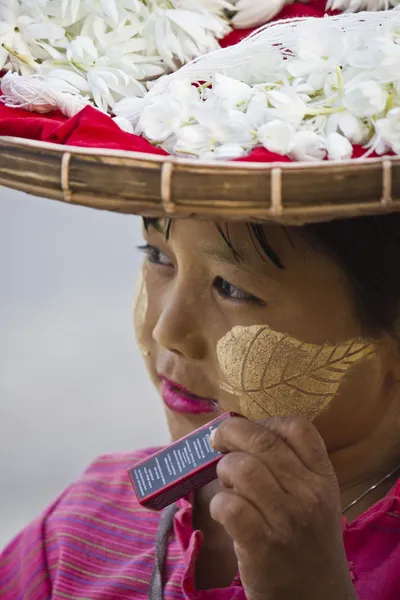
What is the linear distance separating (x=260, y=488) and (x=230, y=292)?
18 centimetres

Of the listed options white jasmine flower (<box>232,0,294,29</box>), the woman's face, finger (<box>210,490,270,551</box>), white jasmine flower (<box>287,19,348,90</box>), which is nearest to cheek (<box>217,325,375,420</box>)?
the woman's face

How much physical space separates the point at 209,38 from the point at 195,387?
0.35 meters

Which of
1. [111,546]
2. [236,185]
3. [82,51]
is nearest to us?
[236,185]

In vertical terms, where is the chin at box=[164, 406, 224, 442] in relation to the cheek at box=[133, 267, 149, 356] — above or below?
below

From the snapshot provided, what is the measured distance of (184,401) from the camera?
0.89m

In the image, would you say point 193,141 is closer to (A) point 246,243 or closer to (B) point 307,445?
(A) point 246,243

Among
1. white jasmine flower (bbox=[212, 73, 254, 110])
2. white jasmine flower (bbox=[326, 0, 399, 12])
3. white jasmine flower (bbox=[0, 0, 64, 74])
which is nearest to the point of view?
white jasmine flower (bbox=[212, 73, 254, 110])

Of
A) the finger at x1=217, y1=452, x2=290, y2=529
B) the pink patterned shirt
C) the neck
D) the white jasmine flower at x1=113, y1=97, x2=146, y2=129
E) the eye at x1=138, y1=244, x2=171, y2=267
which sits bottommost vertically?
the pink patterned shirt

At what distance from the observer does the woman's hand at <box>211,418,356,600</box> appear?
0.74 meters

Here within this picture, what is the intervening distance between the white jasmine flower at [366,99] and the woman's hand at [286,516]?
0.83 feet

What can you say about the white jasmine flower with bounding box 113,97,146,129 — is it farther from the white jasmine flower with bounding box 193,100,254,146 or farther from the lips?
the lips

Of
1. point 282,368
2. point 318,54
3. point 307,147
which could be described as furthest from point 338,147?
point 282,368

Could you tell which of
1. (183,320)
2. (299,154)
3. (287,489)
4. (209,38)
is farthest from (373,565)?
(209,38)

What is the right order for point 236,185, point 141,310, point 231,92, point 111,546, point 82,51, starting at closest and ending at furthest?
point 236,185
point 231,92
point 82,51
point 141,310
point 111,546
